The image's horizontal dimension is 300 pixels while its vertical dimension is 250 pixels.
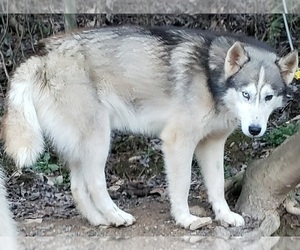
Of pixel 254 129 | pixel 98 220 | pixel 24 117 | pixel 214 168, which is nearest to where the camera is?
pixel 254 129

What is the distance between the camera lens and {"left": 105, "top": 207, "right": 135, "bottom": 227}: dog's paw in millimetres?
3857

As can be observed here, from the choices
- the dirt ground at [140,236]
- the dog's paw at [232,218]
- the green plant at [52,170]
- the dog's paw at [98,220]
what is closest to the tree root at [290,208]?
the dirt ground at [140,236]

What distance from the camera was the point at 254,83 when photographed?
3607 millimetres

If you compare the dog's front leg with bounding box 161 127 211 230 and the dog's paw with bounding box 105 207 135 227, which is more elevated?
the dog's front leg with bounding box 161 127 211 230

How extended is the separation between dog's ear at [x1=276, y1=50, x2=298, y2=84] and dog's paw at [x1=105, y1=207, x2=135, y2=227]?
115cm

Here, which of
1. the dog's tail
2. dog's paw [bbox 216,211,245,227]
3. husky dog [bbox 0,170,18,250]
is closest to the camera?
husky dog [bbox 0,170,18,250]

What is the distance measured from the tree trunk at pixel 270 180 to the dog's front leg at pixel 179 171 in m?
0.33

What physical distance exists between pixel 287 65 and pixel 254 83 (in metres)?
0.26

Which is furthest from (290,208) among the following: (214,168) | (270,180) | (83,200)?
(83,200)

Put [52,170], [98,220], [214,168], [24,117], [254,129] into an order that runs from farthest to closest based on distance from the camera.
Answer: [52,170] → [214,168] → [98,220] → [24,117] → [254,129]

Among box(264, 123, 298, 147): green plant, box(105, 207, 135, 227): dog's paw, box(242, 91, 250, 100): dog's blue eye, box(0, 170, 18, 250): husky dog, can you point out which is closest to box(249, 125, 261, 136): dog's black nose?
box(242, 91, 250, 100): dog's blue eye

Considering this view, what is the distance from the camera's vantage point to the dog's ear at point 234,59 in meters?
3.69

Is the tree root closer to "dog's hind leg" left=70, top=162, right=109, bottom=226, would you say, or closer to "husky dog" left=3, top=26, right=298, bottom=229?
"husky dog" left=3, top=26, right=298, bottom=229

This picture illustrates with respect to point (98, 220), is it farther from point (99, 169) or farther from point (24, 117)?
point (24, 117)
